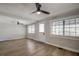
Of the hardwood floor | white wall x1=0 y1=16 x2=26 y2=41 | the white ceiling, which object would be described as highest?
the white ceiling

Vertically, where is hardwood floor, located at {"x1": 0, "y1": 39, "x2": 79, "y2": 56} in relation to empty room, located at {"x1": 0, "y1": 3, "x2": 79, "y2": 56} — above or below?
below

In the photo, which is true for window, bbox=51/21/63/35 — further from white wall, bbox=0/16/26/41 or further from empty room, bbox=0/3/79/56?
white wall, bbox=0/16/26/41

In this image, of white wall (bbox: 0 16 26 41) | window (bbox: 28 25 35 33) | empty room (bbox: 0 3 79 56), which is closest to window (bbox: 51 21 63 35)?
empty room (bbox: 0 3 79 56)

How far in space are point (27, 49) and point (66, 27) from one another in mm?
791

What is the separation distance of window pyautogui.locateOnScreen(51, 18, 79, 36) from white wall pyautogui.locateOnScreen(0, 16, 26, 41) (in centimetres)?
59

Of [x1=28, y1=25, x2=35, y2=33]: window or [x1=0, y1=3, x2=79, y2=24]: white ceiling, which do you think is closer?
[x1=0, y1=3, x2=79, y2=24]: white ceiling

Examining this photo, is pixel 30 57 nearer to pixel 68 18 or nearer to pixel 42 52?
pixel 42 52

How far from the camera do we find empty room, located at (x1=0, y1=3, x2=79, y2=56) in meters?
1.25

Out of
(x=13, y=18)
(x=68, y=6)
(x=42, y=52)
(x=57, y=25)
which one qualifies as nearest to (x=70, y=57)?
(x=42, y=52)

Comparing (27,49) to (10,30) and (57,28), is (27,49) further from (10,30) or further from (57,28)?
(57,28)

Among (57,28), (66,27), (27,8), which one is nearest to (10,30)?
(27,8)

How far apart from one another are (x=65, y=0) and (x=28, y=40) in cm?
97

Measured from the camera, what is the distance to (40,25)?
1399mm

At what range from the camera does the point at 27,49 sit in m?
1.33
